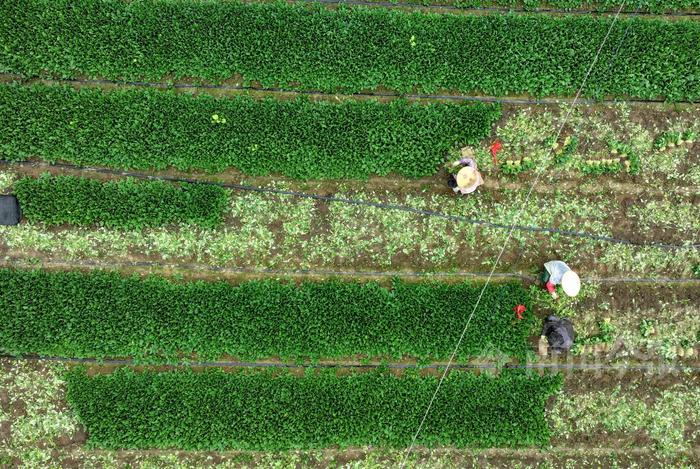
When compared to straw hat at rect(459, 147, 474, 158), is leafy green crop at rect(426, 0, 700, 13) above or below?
above

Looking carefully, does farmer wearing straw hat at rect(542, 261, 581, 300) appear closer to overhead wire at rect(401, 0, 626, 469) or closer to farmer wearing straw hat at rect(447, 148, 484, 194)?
overhead wire at rect(401, 0, 626, 469)

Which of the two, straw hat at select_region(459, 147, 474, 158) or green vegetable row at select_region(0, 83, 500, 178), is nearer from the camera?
green vegetable row at select_region(0, 83, 500, 178)

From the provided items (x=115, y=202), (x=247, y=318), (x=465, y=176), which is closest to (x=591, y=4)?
(x=465, y=176)

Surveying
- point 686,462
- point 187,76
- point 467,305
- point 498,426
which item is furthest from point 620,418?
point 187,76

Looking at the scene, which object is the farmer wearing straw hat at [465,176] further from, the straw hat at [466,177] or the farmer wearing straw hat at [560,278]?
the farmer wearing straw hat at [560,278]

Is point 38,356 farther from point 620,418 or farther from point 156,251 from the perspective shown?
point 620,418

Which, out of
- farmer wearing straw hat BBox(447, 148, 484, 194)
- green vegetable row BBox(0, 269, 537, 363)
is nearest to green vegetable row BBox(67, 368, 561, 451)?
green vegetable row BBox(0, 269, 537, 363)
